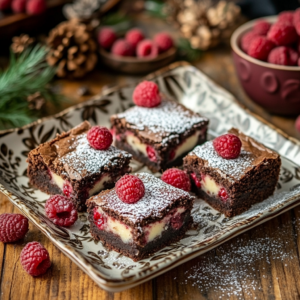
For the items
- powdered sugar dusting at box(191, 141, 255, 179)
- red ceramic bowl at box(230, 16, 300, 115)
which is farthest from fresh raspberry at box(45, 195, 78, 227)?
red ceramic bowl at box(230, 16, 300, 115)

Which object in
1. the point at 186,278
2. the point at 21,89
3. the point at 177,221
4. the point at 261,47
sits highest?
the point at 261,47

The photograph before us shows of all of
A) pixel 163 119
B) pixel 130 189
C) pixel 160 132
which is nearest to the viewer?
pixel 130 189

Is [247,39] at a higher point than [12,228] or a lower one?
higher

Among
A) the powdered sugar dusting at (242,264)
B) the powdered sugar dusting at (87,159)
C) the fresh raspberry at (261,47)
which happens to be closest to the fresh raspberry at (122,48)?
the fresh raspberry at (261,47)

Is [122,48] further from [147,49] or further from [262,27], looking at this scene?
[262,27]

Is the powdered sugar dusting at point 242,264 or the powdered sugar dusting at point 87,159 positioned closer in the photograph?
the powdered sugar dusting at point 242,264

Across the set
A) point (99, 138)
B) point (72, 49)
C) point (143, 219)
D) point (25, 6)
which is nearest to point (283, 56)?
point (99, 138)

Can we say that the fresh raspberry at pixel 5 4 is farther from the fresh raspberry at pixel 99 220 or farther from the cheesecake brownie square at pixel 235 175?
the fresh raspberry at pixel 99 220

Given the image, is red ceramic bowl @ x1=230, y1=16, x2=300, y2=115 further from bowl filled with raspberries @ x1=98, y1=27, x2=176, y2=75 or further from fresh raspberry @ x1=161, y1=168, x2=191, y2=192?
fresh raspberry @ x1=161, y1=168, x2=191, y2=192
